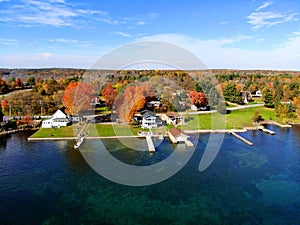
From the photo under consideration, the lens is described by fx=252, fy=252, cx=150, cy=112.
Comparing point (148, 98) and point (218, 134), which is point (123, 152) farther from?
point (148, 98)

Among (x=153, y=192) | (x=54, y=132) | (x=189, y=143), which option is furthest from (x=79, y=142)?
(x=153, y=192)

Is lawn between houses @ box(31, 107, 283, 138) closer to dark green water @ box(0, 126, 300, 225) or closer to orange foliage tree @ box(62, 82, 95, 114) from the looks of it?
orange foliage tree @ box(62, 82, 95, 114)

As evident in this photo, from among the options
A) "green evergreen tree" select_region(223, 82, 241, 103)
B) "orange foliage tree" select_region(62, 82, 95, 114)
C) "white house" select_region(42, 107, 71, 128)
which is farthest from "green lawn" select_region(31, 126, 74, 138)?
"green evergreen tree" select_region(223, 82, 241, 103)

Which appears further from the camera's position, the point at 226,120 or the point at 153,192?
the point at 226,120

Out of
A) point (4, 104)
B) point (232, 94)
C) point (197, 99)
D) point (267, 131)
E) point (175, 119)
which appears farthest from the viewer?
point (232, 94)

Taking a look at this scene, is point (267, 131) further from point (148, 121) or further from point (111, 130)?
point (111, 130)

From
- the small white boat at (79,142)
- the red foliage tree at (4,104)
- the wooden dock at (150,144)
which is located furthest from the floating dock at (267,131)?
the red foliage tree at (4,104)

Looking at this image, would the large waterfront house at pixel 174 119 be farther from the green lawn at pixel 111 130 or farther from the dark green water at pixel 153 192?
the dark green water at pixel 153 192

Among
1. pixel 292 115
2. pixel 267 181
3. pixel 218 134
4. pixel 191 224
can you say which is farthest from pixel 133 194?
pixel 292 115
